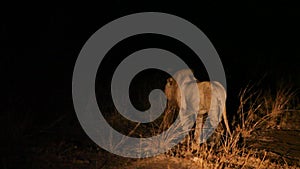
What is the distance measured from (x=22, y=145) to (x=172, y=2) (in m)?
6.28

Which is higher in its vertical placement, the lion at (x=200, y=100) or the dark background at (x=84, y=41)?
the dark background at (x=84, y=41)

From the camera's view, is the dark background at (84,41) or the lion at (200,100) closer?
the lion at (200,100)

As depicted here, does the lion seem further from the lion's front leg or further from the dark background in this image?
the dark background

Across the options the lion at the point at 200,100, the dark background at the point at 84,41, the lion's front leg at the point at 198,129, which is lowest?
the lion's front leg at the point at 198,129

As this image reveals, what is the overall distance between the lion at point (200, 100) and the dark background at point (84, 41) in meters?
1.13

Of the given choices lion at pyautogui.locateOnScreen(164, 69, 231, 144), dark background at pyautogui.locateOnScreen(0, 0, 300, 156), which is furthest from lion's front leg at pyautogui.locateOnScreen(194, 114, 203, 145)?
dark background at pyautogui.locateOnScreen(0, 0, 300, 156)

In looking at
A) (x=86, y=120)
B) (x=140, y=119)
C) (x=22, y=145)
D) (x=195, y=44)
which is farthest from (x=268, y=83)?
(x=22, y=145)

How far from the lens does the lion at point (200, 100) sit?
445cm

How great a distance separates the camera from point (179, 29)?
9273 mm

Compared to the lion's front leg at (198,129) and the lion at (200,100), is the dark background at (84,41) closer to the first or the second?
the lion at (200,100)

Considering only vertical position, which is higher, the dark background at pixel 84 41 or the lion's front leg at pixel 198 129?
the dark background at pixel 84 41

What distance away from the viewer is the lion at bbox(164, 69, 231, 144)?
4453mm

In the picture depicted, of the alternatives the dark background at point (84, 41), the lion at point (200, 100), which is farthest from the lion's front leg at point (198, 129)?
the dark background at point (84, 41)

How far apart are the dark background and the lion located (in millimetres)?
1132
